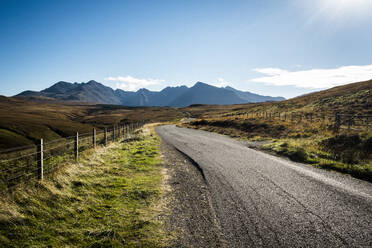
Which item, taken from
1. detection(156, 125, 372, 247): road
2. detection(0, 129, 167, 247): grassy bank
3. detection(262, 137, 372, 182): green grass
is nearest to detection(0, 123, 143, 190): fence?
detection(0, 129, 167, 247): grassy bank

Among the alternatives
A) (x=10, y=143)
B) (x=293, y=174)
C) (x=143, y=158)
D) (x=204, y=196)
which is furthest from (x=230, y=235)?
(x=10, y=143)

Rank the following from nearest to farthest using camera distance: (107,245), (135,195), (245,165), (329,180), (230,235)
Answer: (107,245), (230,235), (135,195), (329,180), (245,165)

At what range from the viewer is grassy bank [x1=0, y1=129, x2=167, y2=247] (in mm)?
4055

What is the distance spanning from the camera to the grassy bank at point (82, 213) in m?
4.05

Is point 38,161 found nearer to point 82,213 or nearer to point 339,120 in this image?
point 82,213

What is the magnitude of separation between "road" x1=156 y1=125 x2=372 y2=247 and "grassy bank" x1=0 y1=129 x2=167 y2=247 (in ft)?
6.29

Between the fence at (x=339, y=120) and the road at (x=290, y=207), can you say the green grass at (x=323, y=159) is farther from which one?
the fence at (x=339, y=120)

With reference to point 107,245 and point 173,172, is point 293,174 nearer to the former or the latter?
point 173,172

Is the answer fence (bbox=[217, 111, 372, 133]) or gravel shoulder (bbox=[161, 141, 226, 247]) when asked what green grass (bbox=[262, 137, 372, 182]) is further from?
gravel shoulder (bbox=[161, 141, 226, 247])

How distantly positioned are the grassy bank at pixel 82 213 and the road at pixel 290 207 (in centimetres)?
192

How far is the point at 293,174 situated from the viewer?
8.92m

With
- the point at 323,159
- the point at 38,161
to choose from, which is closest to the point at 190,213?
the point at 38,161

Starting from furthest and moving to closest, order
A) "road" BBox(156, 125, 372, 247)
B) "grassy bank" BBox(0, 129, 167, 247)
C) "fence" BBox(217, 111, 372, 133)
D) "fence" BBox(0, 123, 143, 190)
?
"fence" BBox(217, 111, 372, 133) → "fence" BBox(0, 123, 143, 190) → "road" BBox(156, 125, 372, 247) → "grassy bank" BBox(0, 129, 167, 247)

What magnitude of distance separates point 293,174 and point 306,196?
2695 mm
